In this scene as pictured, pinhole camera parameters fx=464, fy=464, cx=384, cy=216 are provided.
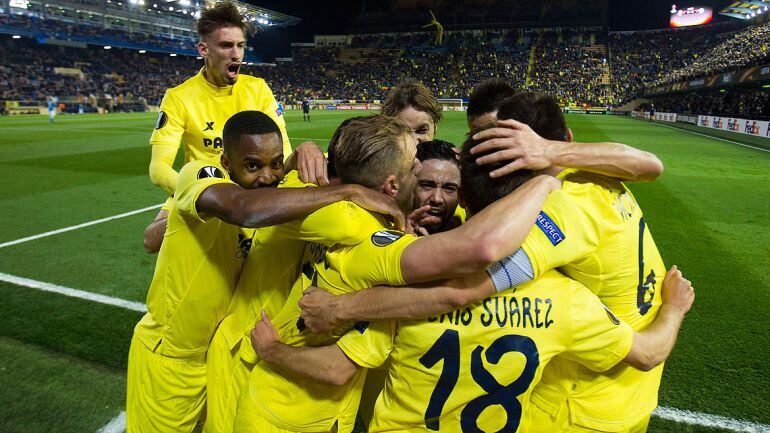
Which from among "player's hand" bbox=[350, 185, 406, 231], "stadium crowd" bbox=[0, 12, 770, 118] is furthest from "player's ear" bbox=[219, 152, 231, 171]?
"stadium crowd" bbox=[0, 12, 770, 118]

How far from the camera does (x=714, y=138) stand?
21.9 m

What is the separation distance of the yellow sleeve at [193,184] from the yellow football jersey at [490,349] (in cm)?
86

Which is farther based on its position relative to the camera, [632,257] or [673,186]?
[673,186]

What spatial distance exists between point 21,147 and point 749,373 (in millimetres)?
19946

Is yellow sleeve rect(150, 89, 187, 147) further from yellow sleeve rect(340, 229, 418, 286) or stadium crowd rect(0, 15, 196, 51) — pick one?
stadium crowd rect(0, 15, 196, 51)

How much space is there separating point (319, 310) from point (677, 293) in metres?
1.48

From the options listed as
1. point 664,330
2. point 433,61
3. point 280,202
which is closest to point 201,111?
point 280,202

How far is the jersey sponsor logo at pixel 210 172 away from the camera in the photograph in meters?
2.04

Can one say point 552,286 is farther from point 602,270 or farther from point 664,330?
point 664,330

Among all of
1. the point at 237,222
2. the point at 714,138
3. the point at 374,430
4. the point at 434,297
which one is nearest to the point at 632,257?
the point at 434,297

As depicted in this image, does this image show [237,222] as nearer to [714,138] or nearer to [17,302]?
[17,302]

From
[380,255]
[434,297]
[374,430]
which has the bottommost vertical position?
[374,430]

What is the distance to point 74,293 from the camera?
190 inches

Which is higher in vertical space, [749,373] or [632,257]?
[632,257]
